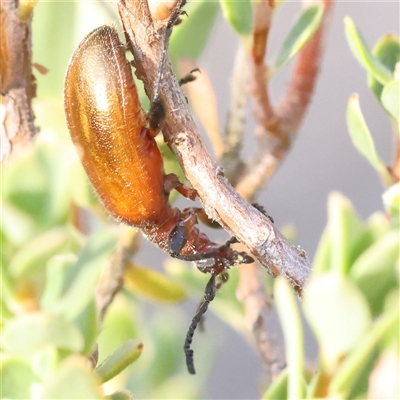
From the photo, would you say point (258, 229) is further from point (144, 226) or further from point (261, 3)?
point (144, 226)

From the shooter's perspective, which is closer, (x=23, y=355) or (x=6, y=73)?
(x=23, y=355)

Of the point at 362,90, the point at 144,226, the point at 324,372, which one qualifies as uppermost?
the point at 362,90

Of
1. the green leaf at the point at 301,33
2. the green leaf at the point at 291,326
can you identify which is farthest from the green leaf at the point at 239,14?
the green leaf at the point at 291,326

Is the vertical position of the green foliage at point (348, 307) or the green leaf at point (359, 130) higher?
the green leaf at point (359, 130)

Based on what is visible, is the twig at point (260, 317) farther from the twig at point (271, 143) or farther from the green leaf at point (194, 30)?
the green leaf at point (194, 30)

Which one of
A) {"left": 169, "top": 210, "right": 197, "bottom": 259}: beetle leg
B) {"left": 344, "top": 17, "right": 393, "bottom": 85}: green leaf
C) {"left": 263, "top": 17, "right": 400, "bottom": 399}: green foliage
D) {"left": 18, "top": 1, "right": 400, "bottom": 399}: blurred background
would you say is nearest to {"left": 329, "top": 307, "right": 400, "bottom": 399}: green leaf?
{"left": 263, "top": 17, "right": 400, "bottom": 399}: green foliage

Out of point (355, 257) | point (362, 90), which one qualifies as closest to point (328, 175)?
point (362, 90)

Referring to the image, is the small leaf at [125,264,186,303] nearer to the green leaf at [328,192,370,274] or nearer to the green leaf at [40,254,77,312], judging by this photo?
the green leaf at [40,254,77,312]
